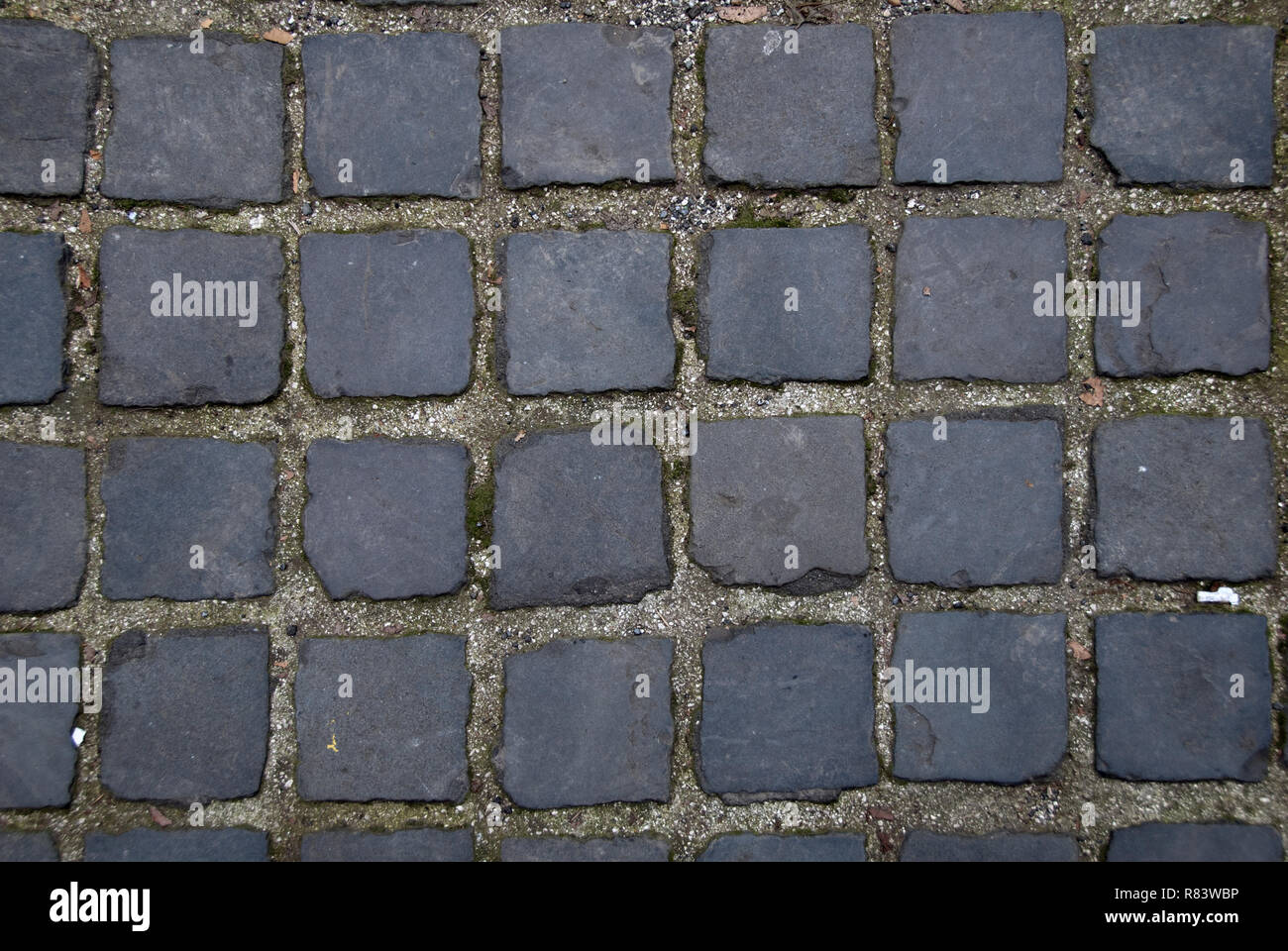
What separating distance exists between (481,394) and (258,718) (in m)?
1.23

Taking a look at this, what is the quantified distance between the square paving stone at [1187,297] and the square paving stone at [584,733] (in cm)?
178

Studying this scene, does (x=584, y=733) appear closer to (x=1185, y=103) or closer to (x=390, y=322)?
(x=390, y=322)

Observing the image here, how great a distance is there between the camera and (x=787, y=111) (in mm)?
3137

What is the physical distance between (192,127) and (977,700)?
3.06 m

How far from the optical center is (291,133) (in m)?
3.15

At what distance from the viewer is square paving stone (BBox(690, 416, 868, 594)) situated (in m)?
3.10

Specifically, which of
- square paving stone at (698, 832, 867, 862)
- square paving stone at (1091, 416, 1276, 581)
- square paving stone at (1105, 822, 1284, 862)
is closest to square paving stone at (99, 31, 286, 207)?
square paving stone at (698, 832, 867, 862)

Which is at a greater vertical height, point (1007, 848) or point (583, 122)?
point (583, 122)

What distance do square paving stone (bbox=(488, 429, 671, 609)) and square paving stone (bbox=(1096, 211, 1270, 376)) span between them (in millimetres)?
1514

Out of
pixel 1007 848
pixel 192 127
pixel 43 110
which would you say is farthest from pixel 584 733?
pixel 43 110

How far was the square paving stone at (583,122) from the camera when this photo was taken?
10.3 feet

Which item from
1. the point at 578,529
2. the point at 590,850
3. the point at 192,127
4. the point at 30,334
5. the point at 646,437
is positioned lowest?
the point at 590,850

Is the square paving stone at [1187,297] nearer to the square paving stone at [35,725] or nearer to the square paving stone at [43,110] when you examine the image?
the square paving stone at [43,110]
